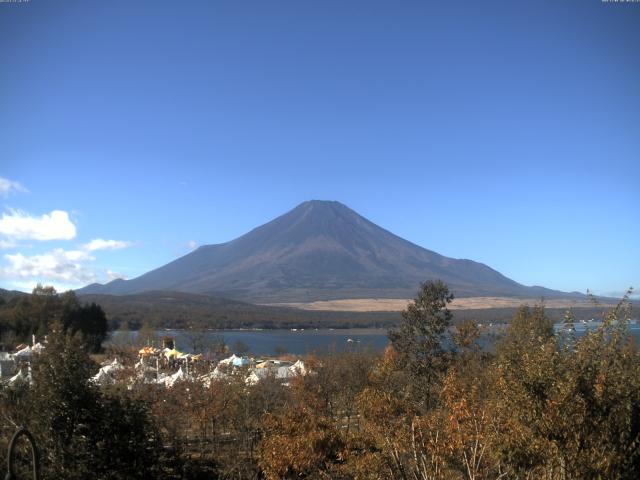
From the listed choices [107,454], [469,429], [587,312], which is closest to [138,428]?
[107,454]

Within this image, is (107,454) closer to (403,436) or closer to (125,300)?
(403,436)

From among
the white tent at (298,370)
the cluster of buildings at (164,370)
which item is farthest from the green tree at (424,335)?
the cluster of buildings at (164,370)

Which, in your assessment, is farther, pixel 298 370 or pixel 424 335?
pixel 298 370

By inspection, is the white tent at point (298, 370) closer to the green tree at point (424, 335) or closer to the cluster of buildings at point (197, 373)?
the cluster of buildings at point (197, 373)

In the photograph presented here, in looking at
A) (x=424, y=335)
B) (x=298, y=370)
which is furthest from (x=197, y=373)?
(x=424, y=335)

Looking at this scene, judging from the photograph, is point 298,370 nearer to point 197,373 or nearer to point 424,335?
point 197,373

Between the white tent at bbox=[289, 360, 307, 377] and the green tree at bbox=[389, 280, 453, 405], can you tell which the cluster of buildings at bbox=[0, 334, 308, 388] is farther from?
the green tree at bbox=[389, 280, 453, 405]

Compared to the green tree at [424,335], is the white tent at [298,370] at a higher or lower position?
lower

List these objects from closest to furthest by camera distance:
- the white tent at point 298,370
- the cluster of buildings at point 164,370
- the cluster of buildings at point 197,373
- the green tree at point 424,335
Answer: the cluster of buildings at point 164,370 → the cluster of buildings at point 197,373 → the green tree at point 424,335 → the white tent at point 298,370

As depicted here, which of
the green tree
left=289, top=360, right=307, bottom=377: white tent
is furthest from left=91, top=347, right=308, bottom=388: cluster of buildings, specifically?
the green tree

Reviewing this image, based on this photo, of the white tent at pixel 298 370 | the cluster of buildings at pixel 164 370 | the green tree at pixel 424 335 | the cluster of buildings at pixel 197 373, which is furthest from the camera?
the white tent at pixel 298 370

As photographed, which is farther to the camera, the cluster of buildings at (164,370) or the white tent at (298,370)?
the white tent at (298,370)
